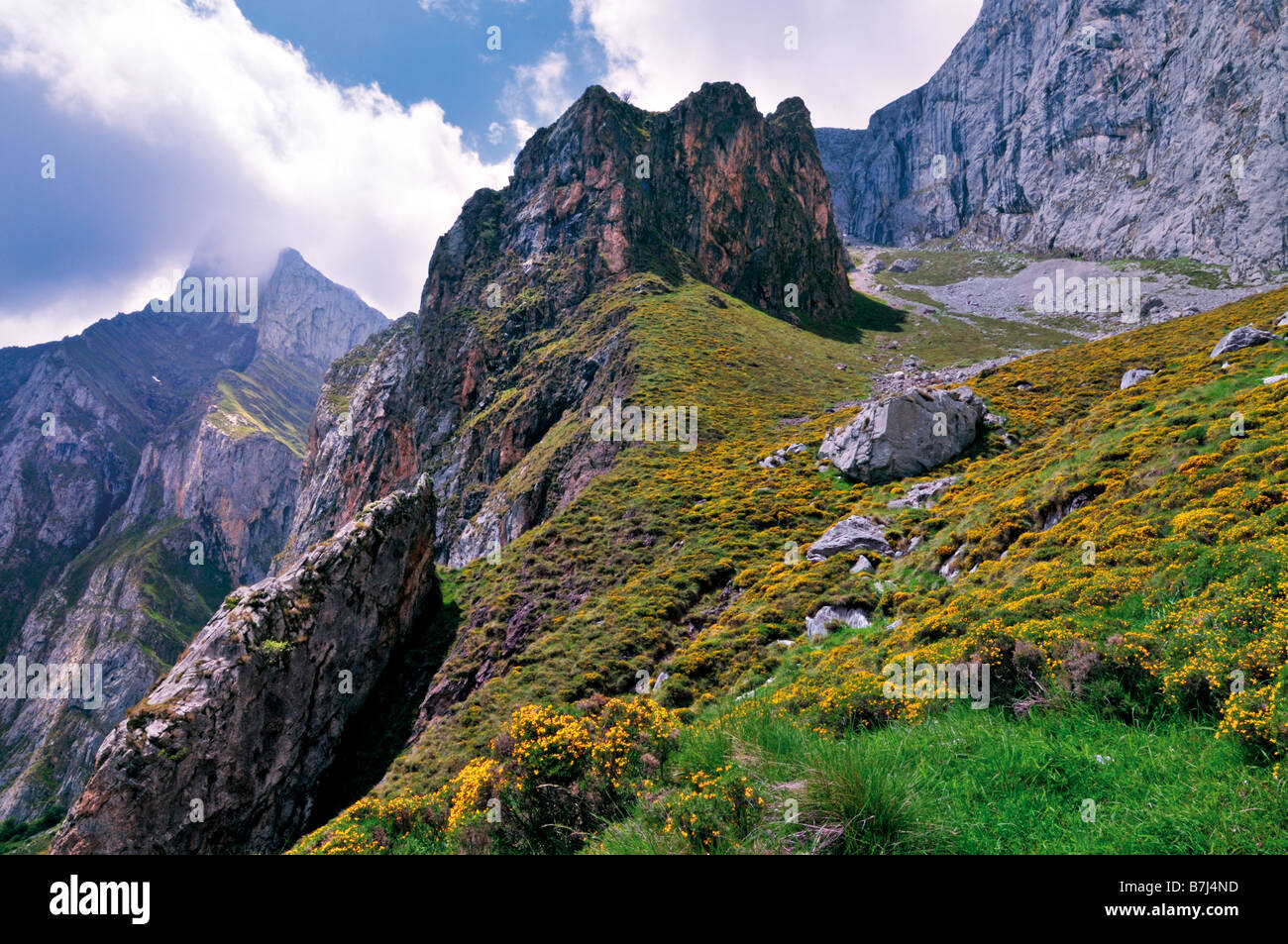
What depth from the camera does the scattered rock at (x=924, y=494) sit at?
2339 cm

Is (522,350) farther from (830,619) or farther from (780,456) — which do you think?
(830,619)

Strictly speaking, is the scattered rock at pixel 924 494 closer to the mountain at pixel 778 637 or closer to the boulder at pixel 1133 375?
the mountain at pixel 778 637

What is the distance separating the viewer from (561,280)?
84.8 meters

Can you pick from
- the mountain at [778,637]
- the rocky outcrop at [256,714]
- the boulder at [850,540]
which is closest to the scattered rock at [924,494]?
the mountain at [778,637]

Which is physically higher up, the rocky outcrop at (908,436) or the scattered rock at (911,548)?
the rocky outcrop at (908,436)

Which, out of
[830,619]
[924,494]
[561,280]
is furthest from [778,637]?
[561,280]

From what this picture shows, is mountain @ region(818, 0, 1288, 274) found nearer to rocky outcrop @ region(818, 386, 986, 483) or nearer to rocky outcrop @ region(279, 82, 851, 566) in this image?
rocky outcrop @ region(279, 82, 851, 566)

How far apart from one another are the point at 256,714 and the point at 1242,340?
4644 cm

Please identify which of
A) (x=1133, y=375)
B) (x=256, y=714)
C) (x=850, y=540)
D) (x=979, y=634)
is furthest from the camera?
(x=1133, y=375)

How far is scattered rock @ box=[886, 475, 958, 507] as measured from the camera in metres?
23.4

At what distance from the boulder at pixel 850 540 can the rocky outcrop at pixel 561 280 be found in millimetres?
30639

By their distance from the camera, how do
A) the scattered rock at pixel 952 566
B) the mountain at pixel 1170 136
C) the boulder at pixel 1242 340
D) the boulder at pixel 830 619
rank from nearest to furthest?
1. the scattered rock at pixel 952 566
2. the boulder at pixel 830 619
3. the boulder at pixel 1242 340
4. the mountain at pixel 1170 136
